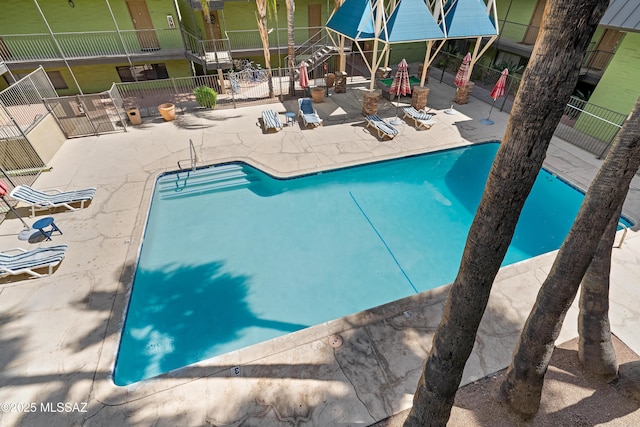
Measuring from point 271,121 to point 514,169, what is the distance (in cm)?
1404

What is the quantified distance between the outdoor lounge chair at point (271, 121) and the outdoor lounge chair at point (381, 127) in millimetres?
4609

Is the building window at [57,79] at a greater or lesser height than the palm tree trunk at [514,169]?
lesser

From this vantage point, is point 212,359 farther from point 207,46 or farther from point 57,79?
point 57,79

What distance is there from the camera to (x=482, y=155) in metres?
14.5

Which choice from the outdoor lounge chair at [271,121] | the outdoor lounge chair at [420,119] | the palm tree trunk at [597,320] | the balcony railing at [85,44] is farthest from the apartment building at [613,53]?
the balcony railing at [85,44]

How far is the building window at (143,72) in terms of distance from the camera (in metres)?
20.5

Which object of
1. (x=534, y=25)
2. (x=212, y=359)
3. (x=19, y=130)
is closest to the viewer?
(x=212, y=359)

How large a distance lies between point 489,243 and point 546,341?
10.6 feet

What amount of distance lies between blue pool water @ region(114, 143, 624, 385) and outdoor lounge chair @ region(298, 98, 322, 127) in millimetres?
3885

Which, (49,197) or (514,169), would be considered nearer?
(514,169)

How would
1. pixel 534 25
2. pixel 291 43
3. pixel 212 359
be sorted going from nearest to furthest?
pixel 212 359 < pixel 291 43 < pixel 534 25

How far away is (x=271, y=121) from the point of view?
49.8 feet

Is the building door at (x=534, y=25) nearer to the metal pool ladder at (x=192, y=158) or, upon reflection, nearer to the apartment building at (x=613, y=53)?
the apartment building at (x=613, y=53)

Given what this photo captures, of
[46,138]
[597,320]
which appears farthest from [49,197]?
[597,320]
